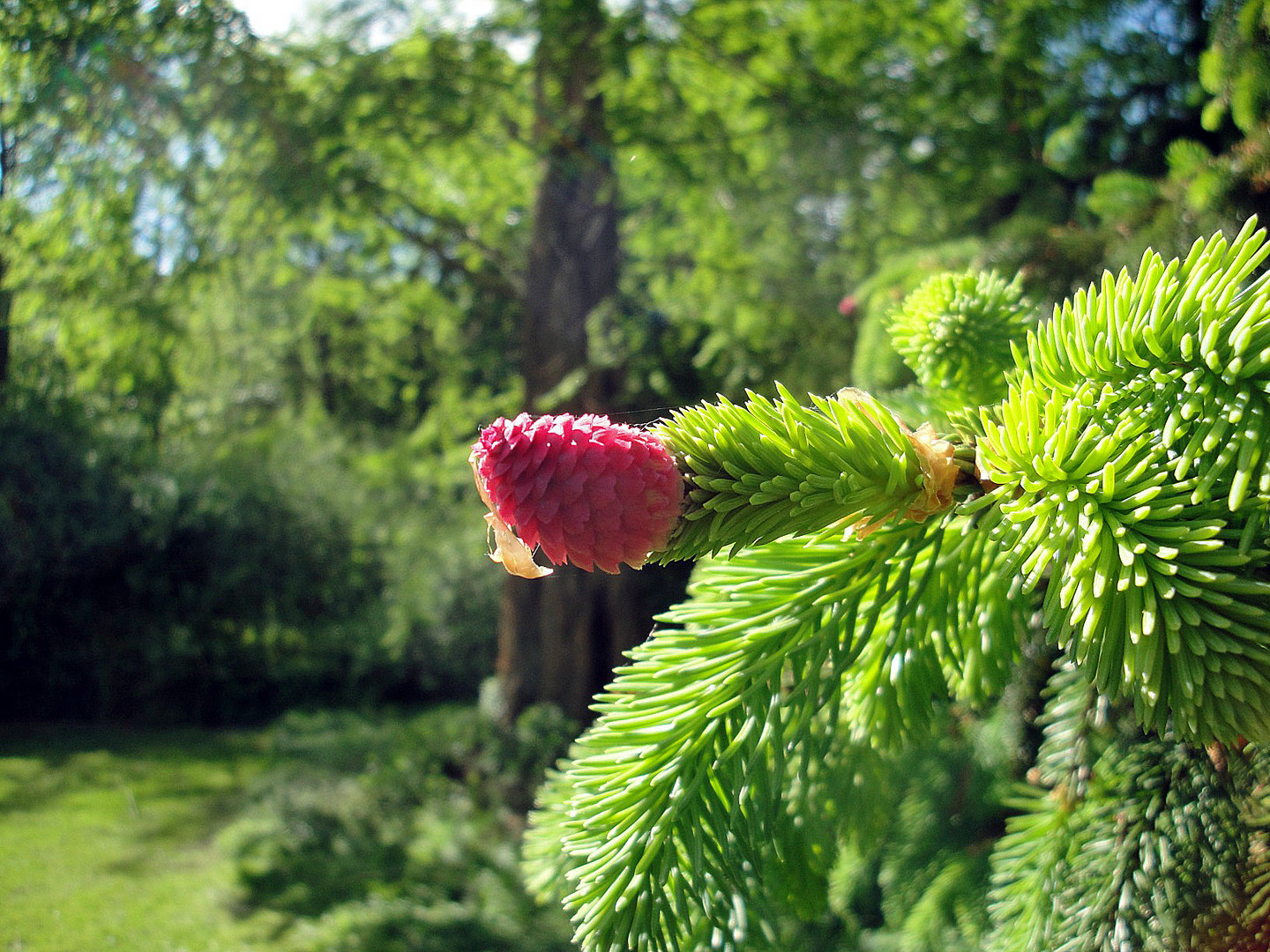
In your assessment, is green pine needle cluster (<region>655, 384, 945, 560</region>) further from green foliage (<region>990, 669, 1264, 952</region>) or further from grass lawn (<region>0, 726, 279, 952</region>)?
grass lawn (<region>0, 726, 279, 952</region>)

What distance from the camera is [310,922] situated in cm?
296

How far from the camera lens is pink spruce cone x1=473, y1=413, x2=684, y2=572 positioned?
1.73 ft

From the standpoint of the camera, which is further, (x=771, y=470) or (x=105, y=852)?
(x=105, y=852)

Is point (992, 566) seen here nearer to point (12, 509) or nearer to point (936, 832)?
point (936, 832)

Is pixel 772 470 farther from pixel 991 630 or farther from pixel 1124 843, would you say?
pixel 1124 843

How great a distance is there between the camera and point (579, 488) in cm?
53

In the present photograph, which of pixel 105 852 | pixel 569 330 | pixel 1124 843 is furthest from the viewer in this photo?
pixel 569 330

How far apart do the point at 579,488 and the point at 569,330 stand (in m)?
5.09

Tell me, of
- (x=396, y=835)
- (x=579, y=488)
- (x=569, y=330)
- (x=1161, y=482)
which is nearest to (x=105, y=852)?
(x=579, y=488)

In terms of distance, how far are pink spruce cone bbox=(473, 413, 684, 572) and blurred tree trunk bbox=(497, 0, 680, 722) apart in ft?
13.9

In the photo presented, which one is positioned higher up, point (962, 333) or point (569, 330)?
point (569, 330)

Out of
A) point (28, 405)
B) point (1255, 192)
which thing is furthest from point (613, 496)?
point (28, 405)

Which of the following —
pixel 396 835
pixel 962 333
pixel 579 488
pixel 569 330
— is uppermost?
pixel 569 330

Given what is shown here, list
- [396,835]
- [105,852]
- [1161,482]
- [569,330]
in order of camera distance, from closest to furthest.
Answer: [1161,482] < [105,852] < [396,835] < [569,330]
